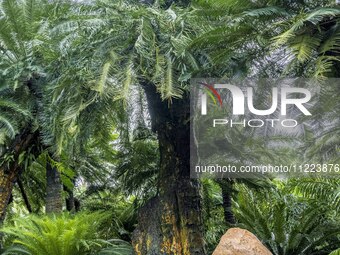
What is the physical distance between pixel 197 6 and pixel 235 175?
150 inches

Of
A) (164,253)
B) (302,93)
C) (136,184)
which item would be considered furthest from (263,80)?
(136,184)

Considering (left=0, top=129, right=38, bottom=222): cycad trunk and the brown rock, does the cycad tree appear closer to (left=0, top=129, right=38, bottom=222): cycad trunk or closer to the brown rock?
the brown rock

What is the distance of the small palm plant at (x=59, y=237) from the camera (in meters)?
5.50

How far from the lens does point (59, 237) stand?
5469mm

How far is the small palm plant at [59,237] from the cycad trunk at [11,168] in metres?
0.86

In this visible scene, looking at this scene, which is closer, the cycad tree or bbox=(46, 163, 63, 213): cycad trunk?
the cycad tree

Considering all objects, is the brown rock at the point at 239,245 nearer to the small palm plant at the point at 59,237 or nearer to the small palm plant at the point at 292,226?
the small palm plant at the point at 59,237

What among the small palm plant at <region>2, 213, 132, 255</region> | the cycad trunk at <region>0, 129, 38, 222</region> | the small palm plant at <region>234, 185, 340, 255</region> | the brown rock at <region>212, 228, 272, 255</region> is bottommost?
the small palm plant at <region>234, 185, 340, 255</region>

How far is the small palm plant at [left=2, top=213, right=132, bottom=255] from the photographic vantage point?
5500 mm

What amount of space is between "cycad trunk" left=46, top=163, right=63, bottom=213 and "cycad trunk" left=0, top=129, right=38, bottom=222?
50cm

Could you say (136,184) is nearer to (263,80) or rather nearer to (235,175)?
(235,175)

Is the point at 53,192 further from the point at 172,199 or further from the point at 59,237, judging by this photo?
the point at 172,199

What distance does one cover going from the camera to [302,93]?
190 inches

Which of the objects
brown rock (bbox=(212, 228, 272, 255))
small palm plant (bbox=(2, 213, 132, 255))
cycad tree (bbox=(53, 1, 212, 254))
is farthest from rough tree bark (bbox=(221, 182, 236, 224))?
Answer: brown rock (bbox=(212, 228, 272, 255))
